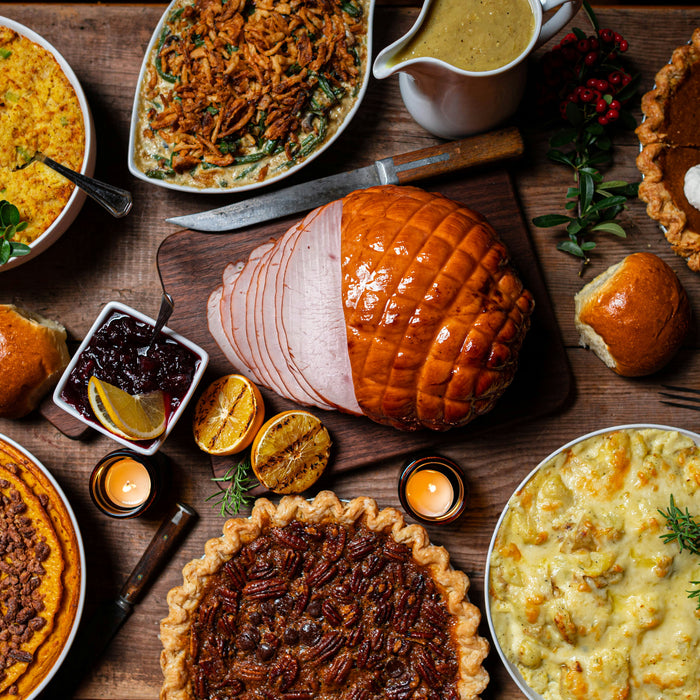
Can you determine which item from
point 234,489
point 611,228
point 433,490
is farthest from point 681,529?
point 234,489

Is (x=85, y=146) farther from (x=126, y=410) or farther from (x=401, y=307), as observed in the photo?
(x=401, y=307)

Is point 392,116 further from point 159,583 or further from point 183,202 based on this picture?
point 159,583

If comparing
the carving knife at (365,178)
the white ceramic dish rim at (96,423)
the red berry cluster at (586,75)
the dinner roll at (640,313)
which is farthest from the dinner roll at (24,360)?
the red berry cluster at (586,75)

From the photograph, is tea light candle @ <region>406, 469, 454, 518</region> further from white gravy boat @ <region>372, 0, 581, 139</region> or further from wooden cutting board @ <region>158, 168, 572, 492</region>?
white gravy boat @ <region>372, 0, 581, 139</region>

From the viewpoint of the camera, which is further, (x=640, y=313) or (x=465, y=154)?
(x=465, y=154)

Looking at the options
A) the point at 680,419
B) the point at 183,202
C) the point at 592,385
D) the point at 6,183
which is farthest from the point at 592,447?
the point at 6,183

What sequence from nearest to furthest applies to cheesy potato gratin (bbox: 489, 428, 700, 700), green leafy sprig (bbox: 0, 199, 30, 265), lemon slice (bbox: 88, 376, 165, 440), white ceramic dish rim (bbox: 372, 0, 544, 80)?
white ceramic dish rim (bbox: 372, 0, 544, 80), lemon slice (bbox: 88, 376, 165, 440), cheesy potato gratin (bbox: 489, 428, 700, 700), green leafy sprig (bbox: 0, 199, 30, 265)

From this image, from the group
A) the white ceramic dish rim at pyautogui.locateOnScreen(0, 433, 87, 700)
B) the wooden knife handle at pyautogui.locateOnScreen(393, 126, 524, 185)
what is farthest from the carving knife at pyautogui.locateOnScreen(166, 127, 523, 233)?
the white ceramic dish rim at pyautogui.locateOnScreen(0, 433, 87, 700)
